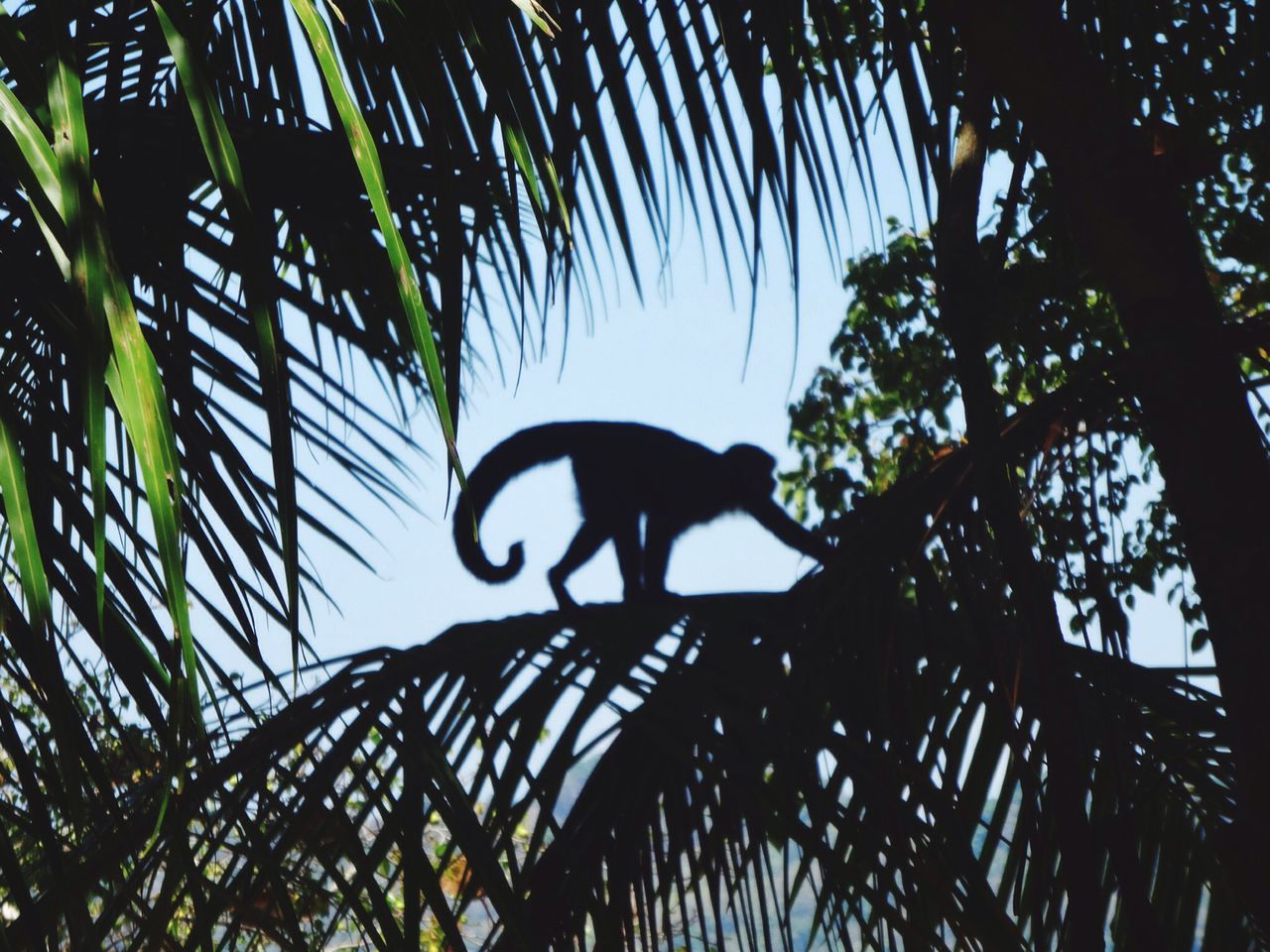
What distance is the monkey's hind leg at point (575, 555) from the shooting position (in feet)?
11.0

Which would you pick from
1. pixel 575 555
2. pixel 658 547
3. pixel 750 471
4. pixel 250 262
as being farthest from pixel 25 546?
pixel 750 471

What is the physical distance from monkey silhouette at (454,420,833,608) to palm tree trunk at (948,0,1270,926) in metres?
2.10

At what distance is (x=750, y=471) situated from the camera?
154 inches

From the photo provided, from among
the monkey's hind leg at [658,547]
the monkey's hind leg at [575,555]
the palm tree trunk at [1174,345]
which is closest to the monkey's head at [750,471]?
the monkey's hind leg at [658,547]

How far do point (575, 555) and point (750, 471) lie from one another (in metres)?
0.74

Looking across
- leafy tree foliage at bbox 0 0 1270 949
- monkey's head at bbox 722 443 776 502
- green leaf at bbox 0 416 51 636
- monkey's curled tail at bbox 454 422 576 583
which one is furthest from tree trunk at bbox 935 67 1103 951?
monkey's head at bbox 722 443 776 502

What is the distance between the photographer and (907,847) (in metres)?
1.09

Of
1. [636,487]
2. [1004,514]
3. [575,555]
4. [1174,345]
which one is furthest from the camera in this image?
[636,487]

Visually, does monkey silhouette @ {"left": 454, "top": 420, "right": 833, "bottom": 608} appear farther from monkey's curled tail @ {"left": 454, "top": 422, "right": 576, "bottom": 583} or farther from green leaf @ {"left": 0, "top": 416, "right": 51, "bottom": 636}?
green leaf @ {"left": 0, "top": 416, "right": 51, "bottom": 636}

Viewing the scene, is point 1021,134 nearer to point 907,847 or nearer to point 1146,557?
point 907,847

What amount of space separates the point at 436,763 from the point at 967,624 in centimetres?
69

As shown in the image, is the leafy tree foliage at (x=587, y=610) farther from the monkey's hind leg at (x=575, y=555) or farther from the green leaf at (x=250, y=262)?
the monkey's hind leg at (x=575, y=555)

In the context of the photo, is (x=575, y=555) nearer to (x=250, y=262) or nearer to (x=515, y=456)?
(x=515, y=456)

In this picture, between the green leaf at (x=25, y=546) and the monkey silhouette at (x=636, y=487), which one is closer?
the green leaf at (x=25, y=546)
